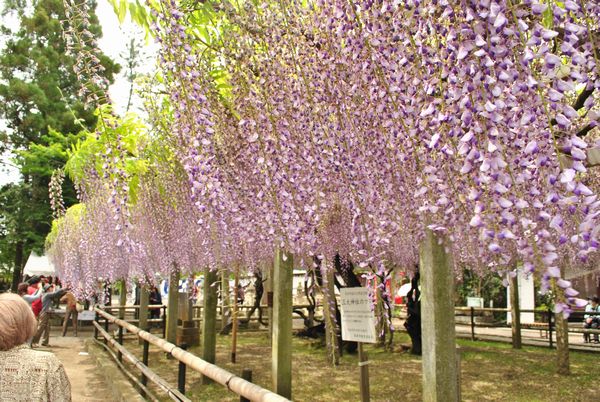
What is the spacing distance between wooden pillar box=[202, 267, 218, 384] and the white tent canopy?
73.2ft

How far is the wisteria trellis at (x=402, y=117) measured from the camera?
6.24 ft

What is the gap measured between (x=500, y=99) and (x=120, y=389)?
7279 mm

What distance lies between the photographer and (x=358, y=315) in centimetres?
484

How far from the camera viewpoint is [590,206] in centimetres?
175

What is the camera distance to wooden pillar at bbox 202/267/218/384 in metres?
8.59

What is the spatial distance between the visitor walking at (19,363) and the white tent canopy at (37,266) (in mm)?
28103

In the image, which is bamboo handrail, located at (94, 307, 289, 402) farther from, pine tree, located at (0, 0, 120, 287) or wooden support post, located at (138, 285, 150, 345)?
pine tree, located at (0, 0, 120, 287)

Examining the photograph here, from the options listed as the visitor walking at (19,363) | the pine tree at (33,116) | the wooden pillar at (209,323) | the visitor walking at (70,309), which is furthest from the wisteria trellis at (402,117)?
the pine tree at (33,116)

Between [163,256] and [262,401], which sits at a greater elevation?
[163,256]

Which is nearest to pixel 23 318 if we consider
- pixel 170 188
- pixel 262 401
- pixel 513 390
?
pixel 262 401

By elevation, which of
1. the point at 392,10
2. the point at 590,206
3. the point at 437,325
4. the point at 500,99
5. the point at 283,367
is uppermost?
the point at 392,10

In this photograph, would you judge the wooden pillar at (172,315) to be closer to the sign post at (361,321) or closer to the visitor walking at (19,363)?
the sign post at (361,321)

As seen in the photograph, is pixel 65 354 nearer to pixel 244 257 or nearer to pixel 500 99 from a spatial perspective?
pixel 244 257

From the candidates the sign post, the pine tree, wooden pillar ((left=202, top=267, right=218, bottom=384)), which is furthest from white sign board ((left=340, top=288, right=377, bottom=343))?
the pine tree
